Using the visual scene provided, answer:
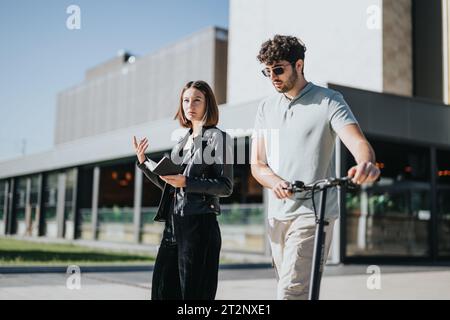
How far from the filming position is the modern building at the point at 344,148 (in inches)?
506

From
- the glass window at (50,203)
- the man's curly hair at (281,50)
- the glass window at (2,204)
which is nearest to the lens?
the man's curly hair at (281,50)

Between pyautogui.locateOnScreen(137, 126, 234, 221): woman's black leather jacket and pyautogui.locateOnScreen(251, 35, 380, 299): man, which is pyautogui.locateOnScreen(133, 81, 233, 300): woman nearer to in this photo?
pyautogui.locateOnScreen(137, 126, 234, 221): woman's black leather jacket

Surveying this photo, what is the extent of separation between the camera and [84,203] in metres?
23.7

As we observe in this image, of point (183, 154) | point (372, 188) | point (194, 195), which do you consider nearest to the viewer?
point (194, 195)

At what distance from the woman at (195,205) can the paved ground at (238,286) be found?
3417mm

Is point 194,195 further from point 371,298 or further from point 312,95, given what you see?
point 371,298

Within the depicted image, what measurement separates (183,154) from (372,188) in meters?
10.7

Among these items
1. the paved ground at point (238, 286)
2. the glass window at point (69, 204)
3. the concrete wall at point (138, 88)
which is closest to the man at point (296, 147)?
the paved ground at point (238, 286)

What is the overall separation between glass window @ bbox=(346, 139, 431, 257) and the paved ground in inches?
99.9

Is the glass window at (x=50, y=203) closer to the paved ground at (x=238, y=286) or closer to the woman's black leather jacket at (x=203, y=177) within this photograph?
the paved ground at (x=238, y=286)

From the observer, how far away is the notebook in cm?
260

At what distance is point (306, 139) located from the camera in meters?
2.53

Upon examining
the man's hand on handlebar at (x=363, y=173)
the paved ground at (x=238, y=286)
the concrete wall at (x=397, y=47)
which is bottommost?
the paved ground at (x=238, y=286)
